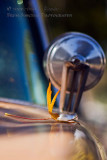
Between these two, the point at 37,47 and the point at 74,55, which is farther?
the point at 37,47

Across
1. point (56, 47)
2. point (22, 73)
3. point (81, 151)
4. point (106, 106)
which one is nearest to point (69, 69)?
point (56, 47)

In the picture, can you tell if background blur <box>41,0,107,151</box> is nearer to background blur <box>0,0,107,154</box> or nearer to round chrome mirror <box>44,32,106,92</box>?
background blur <box>0,0,107,154</box>

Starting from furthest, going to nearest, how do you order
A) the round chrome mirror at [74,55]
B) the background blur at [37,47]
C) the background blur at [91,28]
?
the background blur at [91,28] < the background blur at [37,47] < the round chrome mirror at [74,55]

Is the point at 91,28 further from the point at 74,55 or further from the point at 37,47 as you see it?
the point at 74,55

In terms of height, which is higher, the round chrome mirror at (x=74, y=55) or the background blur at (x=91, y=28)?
the round chrome mirror at (x=74, y=55)

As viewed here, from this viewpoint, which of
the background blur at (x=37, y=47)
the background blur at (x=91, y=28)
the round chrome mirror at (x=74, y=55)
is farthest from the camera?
the background blur at (x=91, y=28)

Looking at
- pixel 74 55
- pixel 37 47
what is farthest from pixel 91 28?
pixel 74 55

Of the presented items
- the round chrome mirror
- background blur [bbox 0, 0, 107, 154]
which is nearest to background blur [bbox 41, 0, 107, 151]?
background blur [bbox 0, 0, 107, 154]

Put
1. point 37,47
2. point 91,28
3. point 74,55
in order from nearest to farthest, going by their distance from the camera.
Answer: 1. point 74,55
2. point 37,47
3. point 91,28

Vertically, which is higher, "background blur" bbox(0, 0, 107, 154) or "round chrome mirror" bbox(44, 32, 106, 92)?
"round chrome mirror" bbox(44, 32, 106, 92)

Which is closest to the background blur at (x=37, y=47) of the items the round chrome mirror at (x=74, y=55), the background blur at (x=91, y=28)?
the background blur at (x=91, y=28)

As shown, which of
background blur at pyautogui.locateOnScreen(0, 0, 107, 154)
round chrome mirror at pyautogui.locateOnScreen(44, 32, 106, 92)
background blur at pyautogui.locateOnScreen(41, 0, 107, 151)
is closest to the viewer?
round chrome mirror at pyautogui.locateOnScreen(44, 32, 106, 92)

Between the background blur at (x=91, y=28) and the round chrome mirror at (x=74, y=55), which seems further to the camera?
the background blur at (x=91, y=28)

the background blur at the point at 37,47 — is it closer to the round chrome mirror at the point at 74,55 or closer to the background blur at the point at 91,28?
the background blur at the point at 91,28
